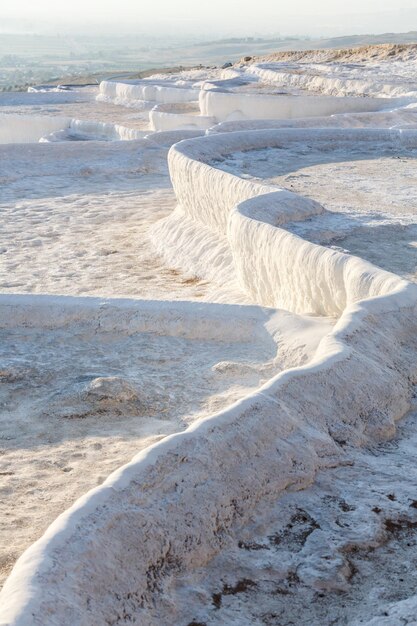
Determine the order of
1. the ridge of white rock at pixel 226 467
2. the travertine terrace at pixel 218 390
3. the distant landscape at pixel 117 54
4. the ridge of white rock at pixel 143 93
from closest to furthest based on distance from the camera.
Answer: the ridge of white rock at pixel 226 467
the travertine terrace at pixel 218 390
the ridge of white rock at pixel 143 93
the distant landscape at pixel 117 54

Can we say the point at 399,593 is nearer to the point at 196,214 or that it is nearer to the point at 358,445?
the point at 358,445

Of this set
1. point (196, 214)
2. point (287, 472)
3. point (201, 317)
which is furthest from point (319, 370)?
point (196, 214)

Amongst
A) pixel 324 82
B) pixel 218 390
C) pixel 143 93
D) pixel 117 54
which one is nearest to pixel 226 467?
pixel 218 390

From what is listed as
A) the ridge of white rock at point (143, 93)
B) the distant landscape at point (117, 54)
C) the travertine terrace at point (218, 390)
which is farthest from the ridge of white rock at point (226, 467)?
the distant landscape at point (117, 54)

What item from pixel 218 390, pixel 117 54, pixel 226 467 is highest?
pixel 117 54

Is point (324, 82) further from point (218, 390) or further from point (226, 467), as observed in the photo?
point (226, 467)

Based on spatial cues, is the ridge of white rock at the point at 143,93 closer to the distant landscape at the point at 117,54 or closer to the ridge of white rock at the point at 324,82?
the ridge of white rock at the point at 324,82

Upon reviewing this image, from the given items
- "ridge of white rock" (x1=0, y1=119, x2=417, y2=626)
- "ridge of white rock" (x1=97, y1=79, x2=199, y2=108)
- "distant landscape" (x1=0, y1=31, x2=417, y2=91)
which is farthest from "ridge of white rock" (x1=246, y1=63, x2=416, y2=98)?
"ridge of white rock" (x1=0, y1=119, x2=417, y2=626)

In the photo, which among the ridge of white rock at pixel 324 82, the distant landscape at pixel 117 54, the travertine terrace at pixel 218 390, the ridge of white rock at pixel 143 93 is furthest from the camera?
the distant landscape at pixel 117 54
